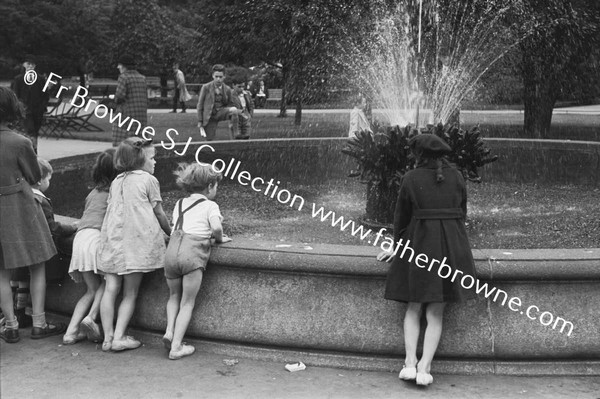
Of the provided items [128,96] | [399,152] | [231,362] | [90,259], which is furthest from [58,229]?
[128,96]

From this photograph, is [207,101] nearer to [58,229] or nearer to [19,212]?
[58,229]

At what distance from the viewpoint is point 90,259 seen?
220 inches

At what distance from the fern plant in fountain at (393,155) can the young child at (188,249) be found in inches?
97.3

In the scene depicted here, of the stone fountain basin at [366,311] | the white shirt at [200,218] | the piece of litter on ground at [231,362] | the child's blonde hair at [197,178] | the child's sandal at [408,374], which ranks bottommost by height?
the piece of litter on ground at [231,362]

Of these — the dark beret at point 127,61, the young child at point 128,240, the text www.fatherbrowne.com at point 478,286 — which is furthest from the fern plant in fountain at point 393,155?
the dark beret at point 127,61

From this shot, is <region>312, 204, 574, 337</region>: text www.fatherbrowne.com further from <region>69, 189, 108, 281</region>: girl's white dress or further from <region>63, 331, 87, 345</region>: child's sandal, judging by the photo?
<region>63, 331, 87, 345</region>: child's sandal

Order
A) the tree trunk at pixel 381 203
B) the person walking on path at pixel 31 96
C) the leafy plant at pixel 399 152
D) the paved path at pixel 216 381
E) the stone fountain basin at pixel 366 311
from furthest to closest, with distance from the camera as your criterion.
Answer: the person walking on path at pixel 31 96, the tree trunk at pixel 381 203, the leafy plant at pixel 399 152, the stone fountain basin at pixel 366 311, the paved path at pixel 216 381

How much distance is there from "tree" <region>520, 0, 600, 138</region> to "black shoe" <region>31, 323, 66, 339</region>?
15.4m

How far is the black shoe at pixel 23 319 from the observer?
5984 millimetres

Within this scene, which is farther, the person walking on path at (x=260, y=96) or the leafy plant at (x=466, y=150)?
the person walking on path at (x=260, y=96)

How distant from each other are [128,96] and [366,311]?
7076 mm

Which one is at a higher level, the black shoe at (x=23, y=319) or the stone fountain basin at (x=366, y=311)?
the stone fountain basin at (x=366, y=311)

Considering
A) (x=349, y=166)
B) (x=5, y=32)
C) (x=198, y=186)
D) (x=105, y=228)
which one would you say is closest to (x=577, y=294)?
(x=198, y=186)

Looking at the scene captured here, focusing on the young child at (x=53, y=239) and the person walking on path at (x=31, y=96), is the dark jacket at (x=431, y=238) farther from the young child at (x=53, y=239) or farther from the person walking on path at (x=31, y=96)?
the person walking on path at (x=31, y=96)
